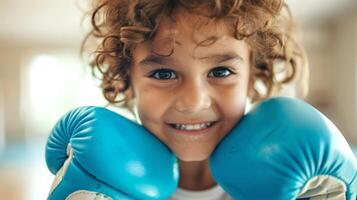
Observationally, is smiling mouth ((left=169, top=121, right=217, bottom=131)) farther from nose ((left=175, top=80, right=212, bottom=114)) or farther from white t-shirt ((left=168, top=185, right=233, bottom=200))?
white t-shirt ((left=168, top=185, right=233, bottom=200))

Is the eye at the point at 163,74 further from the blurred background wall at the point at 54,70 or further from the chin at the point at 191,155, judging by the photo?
the blurred background wall at the point at 54,70

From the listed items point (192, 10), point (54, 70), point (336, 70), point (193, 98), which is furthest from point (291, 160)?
point (54, 70)

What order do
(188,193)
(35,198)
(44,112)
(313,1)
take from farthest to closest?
1. (44,112)
2. (313,1)
3. (35,198)
4. (188,193)

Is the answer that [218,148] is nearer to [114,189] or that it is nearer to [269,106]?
[269,106]

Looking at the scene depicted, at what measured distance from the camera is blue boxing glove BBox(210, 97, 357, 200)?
27.2 inches

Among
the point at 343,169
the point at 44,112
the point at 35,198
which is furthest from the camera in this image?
the point at 44,112

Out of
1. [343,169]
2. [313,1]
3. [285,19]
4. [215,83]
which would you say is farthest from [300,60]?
[313,1]

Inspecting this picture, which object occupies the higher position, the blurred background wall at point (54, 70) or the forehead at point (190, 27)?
the forehead at point (190, 27)

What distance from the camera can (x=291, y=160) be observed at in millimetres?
696

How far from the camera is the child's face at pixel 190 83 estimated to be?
83cm

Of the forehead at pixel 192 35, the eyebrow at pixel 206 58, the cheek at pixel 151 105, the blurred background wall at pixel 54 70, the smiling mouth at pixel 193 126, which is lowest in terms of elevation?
the blurred background wall at pixel 54 70

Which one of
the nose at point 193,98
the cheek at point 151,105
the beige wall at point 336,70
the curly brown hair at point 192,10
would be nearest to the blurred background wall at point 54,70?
the beige wall at point 336,70

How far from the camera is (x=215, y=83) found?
A: 2.85 ft

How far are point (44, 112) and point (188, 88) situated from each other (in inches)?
293
